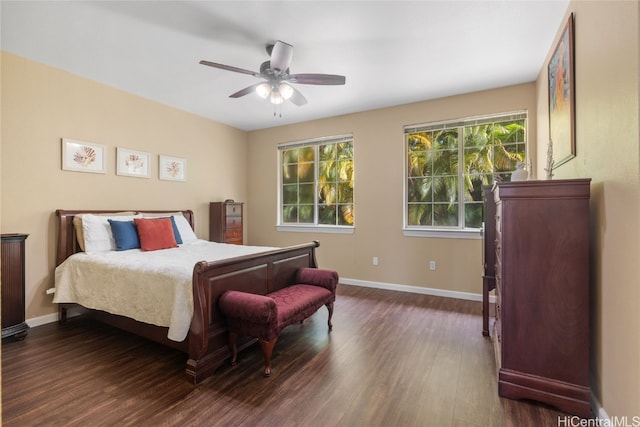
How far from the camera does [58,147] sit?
11.3 feet

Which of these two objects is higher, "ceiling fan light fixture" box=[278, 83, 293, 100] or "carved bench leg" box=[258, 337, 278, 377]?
"ceiling fan light fixture" box=[278, 83, 293, 100]

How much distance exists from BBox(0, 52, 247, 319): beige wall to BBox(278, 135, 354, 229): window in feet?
5.31

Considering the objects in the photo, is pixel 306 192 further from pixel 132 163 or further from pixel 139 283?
pixel 139 283

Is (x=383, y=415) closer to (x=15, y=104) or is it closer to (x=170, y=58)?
(x=170, y=58)

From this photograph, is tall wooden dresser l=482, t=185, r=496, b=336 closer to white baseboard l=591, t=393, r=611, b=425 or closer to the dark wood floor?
the dark wood floor

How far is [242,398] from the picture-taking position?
6.84 feet

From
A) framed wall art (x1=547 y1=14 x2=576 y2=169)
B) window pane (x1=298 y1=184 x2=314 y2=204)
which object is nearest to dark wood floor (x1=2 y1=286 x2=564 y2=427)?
framed wall art (x1=547 y1=14 x2=576 y2=169)

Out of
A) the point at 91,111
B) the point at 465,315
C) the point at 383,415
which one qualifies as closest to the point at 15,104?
the point at 91,111

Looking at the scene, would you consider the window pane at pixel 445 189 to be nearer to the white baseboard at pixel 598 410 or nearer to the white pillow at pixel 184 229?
the white baseboard at pixel 598 410

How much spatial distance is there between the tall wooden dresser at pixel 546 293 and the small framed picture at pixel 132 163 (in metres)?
4.11

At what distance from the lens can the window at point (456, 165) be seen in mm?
3975

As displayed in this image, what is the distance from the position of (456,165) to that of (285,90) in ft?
8.22

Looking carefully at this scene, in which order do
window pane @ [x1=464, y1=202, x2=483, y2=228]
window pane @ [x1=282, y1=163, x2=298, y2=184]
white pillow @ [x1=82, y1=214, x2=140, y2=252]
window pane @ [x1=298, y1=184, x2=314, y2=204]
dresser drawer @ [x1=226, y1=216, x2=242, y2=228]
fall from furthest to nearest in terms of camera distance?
window pane @ [x1=282, y1=163, x2=298, y2=184]
window pane @ [x1=298, y1=184, x2=314, y2=204]
dresser drawer @ [x1=226, y1=216, x2=242, y2=228]
window pane @ [x1=464, y1=202, x2=483, y2=228]
white pillow @ [x1=82, y1=214, x2=140, y2=252]

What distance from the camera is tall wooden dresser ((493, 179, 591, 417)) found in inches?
75.7
